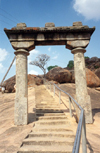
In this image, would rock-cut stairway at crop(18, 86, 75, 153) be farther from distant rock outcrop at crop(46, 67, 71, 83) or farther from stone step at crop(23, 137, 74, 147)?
distant rock outcrop at crop(46, 67, 71, 83)

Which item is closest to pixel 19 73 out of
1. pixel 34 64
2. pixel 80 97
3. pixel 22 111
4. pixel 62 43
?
pixel 22 111

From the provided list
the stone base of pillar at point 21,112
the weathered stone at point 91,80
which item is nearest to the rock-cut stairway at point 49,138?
the stone base of pillar at point 21,112

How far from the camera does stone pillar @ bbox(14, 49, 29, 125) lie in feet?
13.6

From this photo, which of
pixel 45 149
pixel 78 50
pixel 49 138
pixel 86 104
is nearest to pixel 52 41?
pixel 78 50

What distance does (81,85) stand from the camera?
4508mm

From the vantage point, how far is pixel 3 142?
2.96 metres

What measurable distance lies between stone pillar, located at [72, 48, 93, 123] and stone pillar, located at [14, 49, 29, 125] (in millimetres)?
2130

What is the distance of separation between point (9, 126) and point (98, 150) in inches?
117

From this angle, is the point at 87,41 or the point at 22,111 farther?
the point at 87,41

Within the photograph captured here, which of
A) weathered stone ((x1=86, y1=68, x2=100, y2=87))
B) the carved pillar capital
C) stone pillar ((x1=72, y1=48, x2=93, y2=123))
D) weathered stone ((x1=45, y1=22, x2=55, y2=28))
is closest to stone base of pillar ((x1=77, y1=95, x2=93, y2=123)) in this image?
stone pillar ((x1=72, y1=48, x2=93, y2=123))

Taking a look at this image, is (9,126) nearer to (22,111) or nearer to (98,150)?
(22,111)

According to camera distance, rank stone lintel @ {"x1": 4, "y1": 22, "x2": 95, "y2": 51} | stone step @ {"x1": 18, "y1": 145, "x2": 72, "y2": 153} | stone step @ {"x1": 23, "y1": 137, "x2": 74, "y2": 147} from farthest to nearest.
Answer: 1. stone lintel @ {"x1": 4, "y1": 22, "x2": 95, "y2": 51}
2. stone step @ {"x1": 23, "y1": 137, "x2": 74, "y2": 147}
3. stone step @ {"x1": 18, "y1": 145, "x2": 72, "y2": 153}

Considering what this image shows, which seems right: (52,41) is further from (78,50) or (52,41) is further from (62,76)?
(62,76)

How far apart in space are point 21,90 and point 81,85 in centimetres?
246
